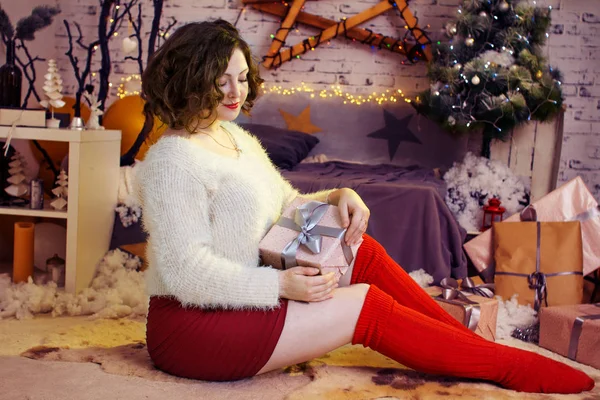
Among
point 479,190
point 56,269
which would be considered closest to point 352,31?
point 479,190

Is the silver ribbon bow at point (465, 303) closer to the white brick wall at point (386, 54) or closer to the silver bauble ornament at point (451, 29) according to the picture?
the silver bauble ornament at point (451, 29)

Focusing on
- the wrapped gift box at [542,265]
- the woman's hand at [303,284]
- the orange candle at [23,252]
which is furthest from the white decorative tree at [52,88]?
the wrapped gift box at [542,265]

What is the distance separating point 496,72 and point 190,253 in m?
2.23

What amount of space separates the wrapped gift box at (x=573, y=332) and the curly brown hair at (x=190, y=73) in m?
1.27

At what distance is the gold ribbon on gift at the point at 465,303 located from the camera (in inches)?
81.0

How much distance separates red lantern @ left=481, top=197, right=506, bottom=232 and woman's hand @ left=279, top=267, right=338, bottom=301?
73.8 inches

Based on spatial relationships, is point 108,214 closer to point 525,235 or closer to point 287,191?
point 287,191

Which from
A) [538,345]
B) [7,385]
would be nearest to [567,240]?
[538,345]

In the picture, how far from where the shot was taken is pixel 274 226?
1.56m

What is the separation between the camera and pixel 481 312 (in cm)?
208

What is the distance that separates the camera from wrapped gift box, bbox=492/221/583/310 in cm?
248

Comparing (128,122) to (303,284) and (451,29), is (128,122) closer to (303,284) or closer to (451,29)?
(451,29)

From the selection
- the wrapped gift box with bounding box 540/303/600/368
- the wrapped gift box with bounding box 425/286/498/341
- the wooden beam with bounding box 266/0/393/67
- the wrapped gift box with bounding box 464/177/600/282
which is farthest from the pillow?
the wrapped gift box with bounding box 540/303/600/368

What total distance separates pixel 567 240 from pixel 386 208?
73 cm
